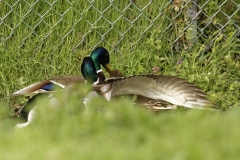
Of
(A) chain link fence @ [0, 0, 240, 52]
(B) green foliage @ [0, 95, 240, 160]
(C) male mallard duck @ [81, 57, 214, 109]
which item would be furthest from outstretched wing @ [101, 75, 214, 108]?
→ (B) green foliage @ [0, 95, 240, 160]

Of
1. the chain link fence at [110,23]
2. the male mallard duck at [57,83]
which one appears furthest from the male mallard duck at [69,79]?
the chain link fence at [110,23]

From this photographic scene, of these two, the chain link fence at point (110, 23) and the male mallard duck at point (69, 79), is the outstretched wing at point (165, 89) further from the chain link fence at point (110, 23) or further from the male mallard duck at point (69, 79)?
the chain link fence at point (110, 23)

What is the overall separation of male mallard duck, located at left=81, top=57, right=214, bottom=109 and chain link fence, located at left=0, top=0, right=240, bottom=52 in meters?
0.93

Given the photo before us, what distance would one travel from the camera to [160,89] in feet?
16.1

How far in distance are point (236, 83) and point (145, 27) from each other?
2.68 ft

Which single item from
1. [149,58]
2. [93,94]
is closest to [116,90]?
[93,94]

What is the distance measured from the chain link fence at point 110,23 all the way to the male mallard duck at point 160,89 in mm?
928

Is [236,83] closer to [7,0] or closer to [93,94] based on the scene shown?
[93,94]

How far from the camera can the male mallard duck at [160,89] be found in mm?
4867

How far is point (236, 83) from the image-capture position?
5527 millimetres

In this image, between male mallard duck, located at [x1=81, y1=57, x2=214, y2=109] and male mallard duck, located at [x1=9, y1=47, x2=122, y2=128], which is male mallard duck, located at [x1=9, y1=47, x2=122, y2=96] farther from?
male mallard duck, located at [x1=81, y1=57, x2=214, y2=109]

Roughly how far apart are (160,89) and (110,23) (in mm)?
1127

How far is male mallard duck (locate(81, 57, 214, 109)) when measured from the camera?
4867 mm

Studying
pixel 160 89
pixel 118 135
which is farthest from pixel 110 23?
pixel 118 135
